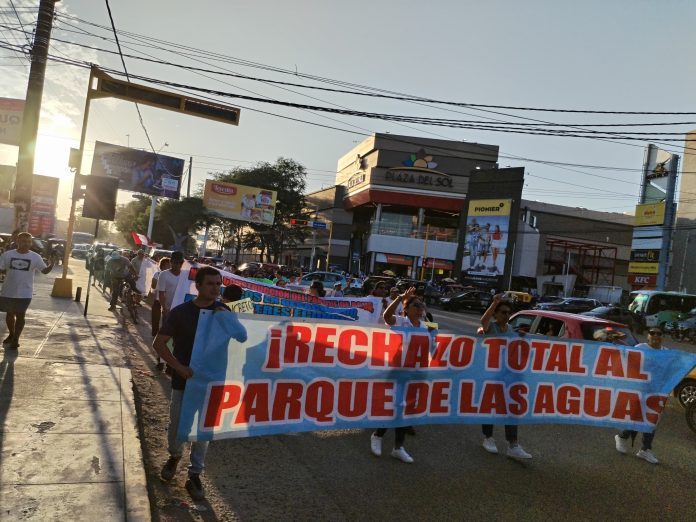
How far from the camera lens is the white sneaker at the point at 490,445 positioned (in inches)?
235

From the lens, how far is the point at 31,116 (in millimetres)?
12406

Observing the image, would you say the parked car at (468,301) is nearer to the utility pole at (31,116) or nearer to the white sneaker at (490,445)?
the utility pole at (31,116)

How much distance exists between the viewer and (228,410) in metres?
4.51

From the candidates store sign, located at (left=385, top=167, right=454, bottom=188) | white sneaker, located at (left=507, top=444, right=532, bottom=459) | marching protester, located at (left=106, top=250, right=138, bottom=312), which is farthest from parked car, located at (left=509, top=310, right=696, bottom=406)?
store sign, located at (left=385, top=167, right=454, bottom=188)

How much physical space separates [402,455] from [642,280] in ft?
Answer: 137

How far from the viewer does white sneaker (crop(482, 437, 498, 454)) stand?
598 centimetres

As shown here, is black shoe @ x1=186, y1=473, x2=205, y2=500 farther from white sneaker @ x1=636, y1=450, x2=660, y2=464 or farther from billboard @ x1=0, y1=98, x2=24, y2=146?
billboard @ x1=0, y1=98, x2=24, y2=146

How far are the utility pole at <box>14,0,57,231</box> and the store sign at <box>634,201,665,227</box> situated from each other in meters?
40.1

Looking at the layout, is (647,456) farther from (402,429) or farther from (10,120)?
(10,120)

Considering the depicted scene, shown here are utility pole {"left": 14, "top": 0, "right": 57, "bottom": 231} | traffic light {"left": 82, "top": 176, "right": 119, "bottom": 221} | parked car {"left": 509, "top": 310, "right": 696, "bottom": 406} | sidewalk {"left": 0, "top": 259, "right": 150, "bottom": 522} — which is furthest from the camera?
traffic light {"left": 82, "top": 176, "right": 119, "bottom": 221}

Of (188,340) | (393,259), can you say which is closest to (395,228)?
(393,259)

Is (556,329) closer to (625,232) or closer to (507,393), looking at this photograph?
(507,393)

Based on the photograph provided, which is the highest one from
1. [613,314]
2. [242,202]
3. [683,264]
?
[242,202]

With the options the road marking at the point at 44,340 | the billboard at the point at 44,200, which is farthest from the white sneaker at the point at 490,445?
the billboard at the point at 44,200
